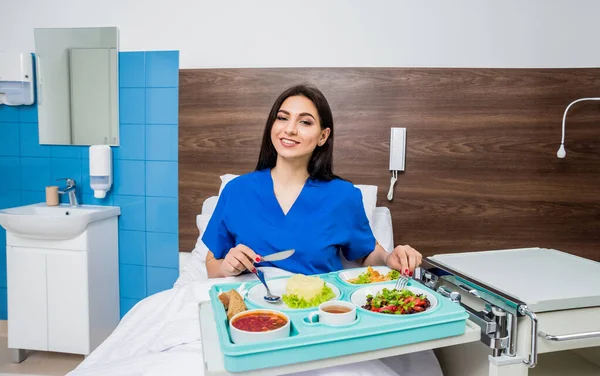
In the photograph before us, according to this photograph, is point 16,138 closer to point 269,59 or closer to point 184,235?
point 184,235

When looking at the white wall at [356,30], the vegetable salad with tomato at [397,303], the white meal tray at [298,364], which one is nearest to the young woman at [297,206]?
the vegetable salad with tomato at [397,303]

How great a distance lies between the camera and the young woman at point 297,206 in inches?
59.2

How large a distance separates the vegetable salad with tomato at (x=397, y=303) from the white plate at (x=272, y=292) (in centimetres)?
11

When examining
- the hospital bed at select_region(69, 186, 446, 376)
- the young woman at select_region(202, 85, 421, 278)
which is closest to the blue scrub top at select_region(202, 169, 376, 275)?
the young woman at select_region(202, 85, 421, 278)

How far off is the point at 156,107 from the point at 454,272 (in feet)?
6.42

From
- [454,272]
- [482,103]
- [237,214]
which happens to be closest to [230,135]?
[237,214]

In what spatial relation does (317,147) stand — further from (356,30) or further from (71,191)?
(71,191)

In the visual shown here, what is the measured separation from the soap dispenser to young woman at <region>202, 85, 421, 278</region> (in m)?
1.19

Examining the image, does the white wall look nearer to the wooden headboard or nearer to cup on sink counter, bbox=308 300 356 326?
the wooden headboard

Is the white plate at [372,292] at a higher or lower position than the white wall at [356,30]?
lower

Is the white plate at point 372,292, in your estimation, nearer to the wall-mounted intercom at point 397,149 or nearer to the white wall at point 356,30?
the wall-mounted intercom at point 397,149

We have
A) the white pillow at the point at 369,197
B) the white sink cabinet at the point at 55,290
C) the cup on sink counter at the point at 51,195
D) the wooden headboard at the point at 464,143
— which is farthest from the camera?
the cup on sink counter at the point at 51,195

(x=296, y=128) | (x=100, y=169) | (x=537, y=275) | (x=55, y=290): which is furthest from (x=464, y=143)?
(x=55, y=290)

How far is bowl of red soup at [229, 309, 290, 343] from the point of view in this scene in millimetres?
797
